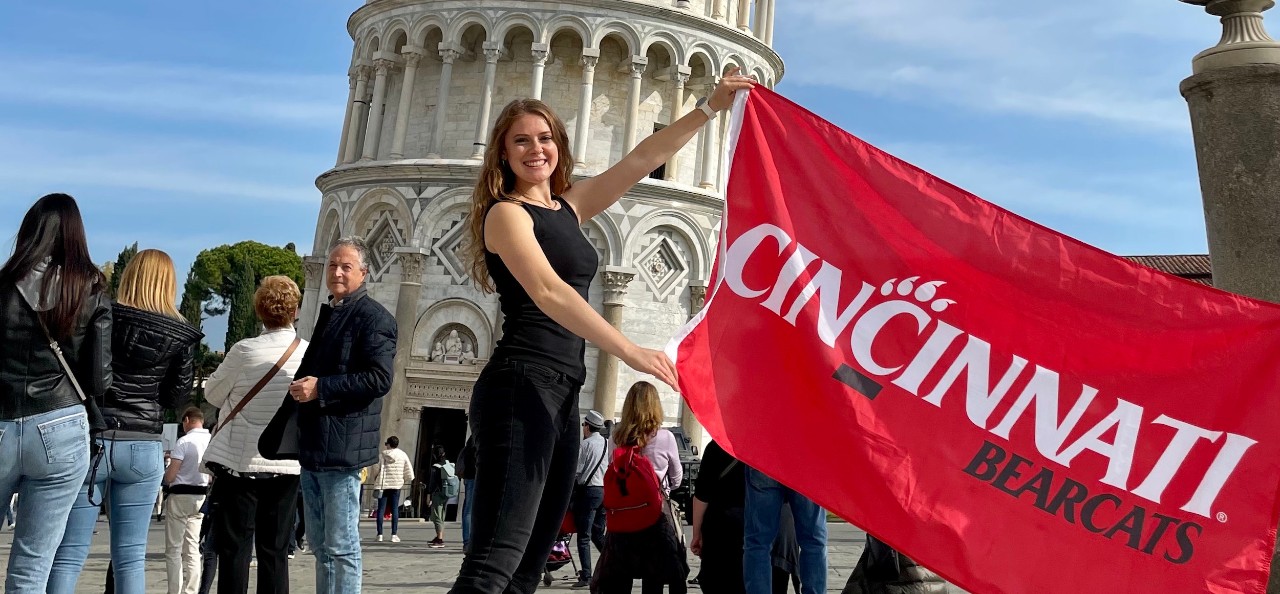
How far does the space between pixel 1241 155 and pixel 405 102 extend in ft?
92.5

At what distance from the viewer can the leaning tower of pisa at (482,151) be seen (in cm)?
2961

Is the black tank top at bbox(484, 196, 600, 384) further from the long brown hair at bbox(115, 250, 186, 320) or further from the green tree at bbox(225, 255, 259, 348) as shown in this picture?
the green tree at bbox(225, 255, 259, 348)

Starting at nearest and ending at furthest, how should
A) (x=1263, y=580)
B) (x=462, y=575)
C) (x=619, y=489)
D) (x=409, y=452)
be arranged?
(x=462, y=575)
(x=1263, y=580)
(x=619, y=489)
(x=409, y=452)

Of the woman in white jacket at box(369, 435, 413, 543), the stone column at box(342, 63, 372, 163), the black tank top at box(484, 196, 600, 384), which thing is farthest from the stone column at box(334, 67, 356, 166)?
the black tank top at box(484, 196, 600, 384)

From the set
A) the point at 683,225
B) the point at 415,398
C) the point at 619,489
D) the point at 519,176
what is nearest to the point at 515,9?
the point at 683,225

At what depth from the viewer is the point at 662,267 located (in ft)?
100.0

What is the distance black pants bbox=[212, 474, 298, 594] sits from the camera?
18.6ft

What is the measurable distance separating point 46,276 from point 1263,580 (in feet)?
14.0

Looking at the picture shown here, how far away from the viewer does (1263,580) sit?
11.8ft

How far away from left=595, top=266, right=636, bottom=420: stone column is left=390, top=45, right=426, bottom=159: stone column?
624cm

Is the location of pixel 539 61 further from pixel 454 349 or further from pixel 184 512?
pixel 184 512

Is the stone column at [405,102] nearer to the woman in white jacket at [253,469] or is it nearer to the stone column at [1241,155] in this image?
the woman in white jacket at [253,469]

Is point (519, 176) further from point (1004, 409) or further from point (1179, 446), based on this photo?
point (1179, 446)

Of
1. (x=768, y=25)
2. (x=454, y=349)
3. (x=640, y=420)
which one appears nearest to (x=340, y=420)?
(x=640, y=420)
